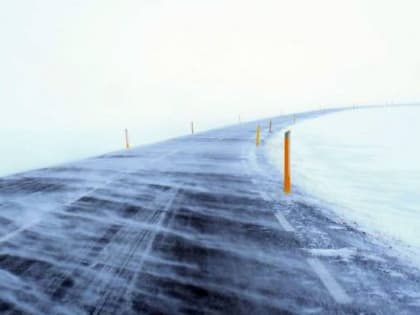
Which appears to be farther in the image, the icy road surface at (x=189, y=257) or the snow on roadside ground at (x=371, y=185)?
the snow on roadside ground at (x=371, y=185)

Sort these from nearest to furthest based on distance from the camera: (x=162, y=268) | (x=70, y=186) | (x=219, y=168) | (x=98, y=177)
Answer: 1. (x=162, y=268)
2. (x=70, y=186)
3. (x=98, y=177)
4. (x=219, y=168)

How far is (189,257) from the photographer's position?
14.3 feet

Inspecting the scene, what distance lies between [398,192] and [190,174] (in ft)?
18.0

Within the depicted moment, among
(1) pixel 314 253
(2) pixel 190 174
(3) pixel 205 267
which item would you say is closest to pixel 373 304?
(1) pixel 314 253

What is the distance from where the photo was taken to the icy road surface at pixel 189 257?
3.35 metres

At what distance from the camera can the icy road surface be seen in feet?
11.0

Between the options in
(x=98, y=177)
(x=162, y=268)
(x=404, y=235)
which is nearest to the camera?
(x=162, y=268)

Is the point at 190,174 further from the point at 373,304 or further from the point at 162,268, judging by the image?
the point at 373,304

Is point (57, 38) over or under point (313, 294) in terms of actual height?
over

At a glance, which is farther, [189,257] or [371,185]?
[371,185]

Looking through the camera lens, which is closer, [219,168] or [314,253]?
[314,253]

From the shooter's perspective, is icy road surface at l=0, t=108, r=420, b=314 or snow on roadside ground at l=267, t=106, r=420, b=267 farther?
snow on roadside ground at l=267, t=106, r=420, b=267

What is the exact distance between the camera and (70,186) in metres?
8.79

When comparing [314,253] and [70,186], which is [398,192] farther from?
[70,186]
